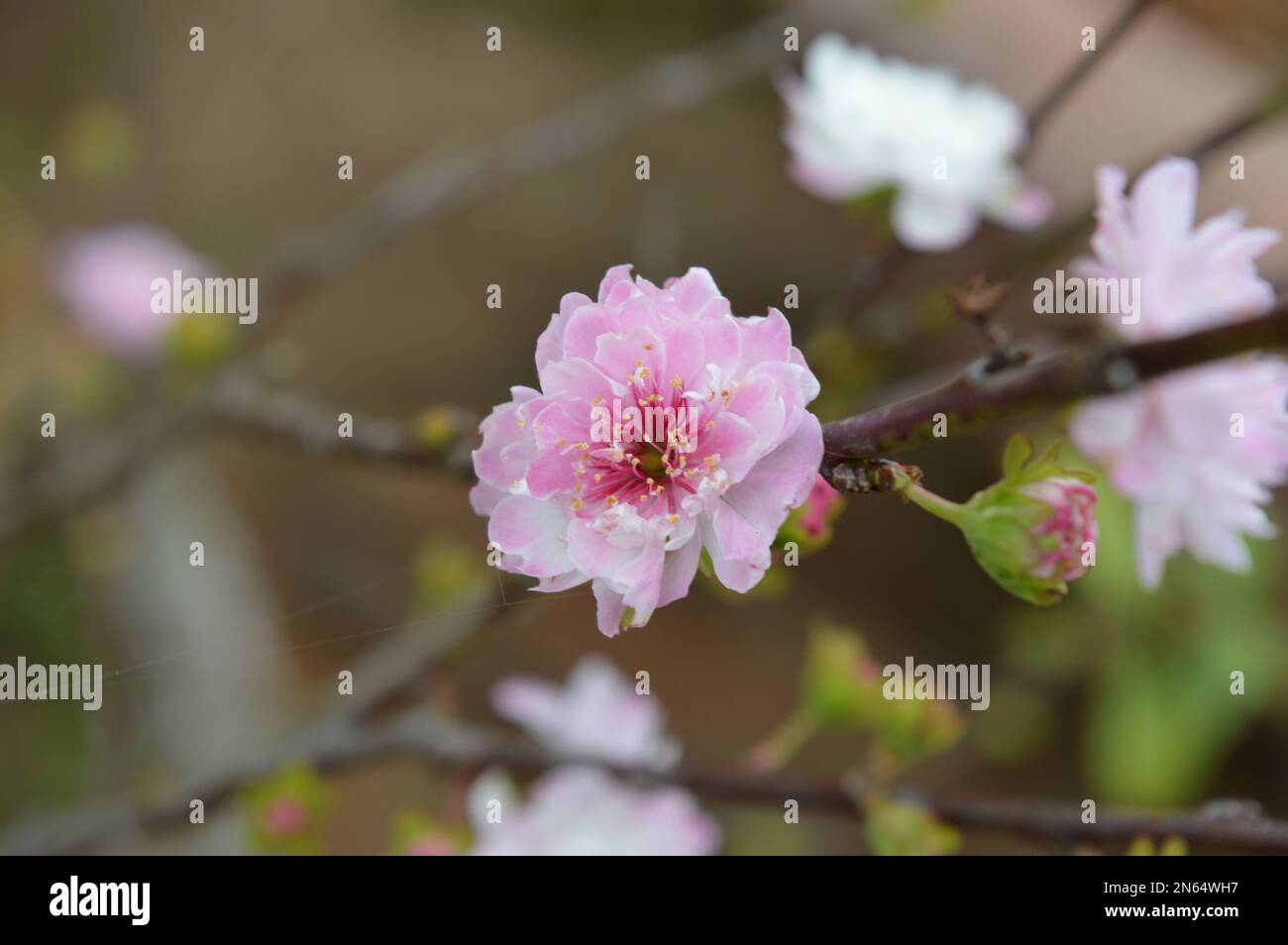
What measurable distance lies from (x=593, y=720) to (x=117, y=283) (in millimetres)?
1075

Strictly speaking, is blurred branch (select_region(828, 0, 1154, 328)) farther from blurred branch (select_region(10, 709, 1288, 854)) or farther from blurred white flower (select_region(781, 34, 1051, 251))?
blurred branch (select_region(10, 709, 1288, 854))

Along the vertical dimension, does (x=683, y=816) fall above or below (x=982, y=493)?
below

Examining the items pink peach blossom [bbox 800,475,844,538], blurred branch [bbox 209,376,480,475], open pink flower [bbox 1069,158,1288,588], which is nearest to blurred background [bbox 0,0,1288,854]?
blurred branch [bbox 209,376,480,475]

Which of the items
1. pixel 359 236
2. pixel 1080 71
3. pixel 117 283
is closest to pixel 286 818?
pixel 359 236

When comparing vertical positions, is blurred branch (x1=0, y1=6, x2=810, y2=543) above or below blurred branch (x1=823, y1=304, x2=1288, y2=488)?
above

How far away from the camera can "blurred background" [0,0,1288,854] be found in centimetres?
137

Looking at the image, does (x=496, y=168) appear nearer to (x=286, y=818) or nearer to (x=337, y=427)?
(x=337, y=427)

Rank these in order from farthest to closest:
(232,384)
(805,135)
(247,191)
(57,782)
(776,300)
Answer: (247,191), (776,300), (57,782), (232,384), (805,135)

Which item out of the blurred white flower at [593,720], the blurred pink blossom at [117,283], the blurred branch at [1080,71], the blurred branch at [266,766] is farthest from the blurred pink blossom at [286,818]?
the blurred pink blossom at [117,283]

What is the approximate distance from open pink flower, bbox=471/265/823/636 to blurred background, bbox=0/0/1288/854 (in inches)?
25.8
